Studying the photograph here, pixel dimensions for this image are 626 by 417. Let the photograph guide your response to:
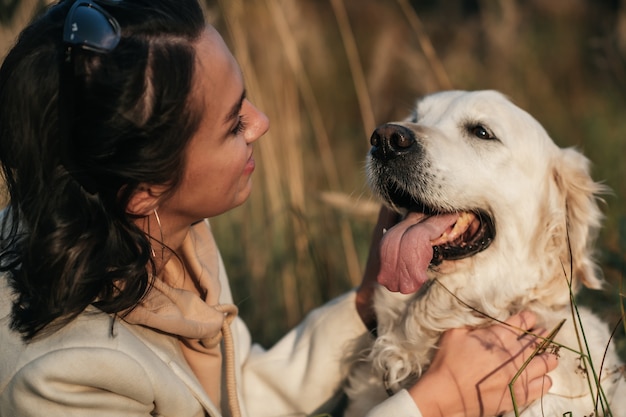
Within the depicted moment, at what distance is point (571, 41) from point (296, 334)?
20.1ft

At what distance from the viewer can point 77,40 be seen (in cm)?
165

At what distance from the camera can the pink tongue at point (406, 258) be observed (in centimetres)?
A: 220

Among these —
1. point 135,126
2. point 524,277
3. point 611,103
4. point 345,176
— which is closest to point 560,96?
point 611,103

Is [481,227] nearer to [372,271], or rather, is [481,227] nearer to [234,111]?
[372,271]

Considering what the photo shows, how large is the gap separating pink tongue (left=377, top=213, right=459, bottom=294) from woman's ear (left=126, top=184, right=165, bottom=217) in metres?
0.70

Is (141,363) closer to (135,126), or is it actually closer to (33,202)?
(33,202)

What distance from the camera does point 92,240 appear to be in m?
1.76

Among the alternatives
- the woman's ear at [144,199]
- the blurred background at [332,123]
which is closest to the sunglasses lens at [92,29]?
the woman's ear at [144,199]

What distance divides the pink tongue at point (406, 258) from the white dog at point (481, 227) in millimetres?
17

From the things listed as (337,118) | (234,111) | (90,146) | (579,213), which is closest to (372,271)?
(579,213)

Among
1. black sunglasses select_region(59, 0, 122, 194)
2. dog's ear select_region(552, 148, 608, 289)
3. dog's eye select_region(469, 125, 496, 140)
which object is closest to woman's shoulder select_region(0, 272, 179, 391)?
black sunglasses select_region(59, 0, 122, 194)

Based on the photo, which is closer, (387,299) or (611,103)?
(387,299)

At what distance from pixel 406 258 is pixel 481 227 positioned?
0.35 m

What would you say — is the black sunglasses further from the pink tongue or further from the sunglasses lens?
the pink tongue
